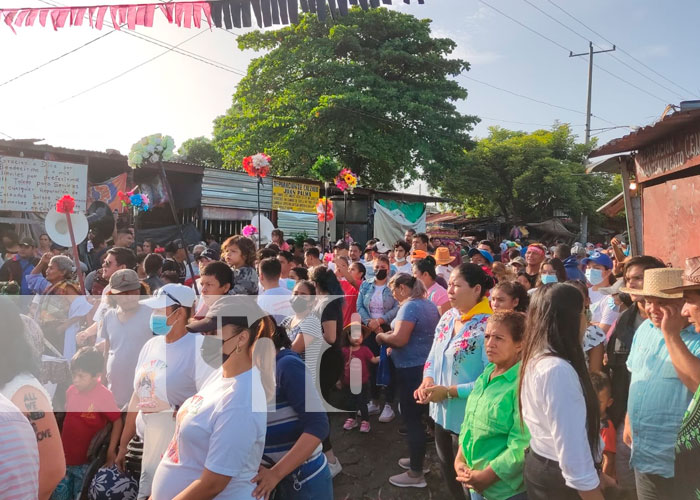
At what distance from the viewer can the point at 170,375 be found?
109 inches

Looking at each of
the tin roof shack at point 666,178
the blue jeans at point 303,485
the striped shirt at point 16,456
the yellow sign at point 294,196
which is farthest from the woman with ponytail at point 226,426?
the yellow sign at point 294,196

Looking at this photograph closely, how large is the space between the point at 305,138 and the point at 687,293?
1911 centimetres

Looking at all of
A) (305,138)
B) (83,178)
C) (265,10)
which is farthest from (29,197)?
(305,138)

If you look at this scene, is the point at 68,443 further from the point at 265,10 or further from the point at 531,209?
the point at 531,209

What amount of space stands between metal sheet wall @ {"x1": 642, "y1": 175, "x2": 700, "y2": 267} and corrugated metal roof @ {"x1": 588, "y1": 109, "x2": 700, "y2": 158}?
1.68ft

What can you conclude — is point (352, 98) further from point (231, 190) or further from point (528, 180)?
point (528, 180)

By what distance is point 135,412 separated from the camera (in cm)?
300

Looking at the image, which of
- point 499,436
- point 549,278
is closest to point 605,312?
point 549,278

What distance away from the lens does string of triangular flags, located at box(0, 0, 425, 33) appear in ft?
8.89

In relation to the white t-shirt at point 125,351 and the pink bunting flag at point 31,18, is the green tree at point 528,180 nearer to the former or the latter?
the pink bunting flag at point 31,18

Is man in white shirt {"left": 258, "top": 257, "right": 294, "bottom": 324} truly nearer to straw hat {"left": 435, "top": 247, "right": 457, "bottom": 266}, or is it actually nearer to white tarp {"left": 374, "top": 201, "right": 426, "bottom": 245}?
straw hat {"left": 435, "top": 247, "right": 457, "bottom": 266}

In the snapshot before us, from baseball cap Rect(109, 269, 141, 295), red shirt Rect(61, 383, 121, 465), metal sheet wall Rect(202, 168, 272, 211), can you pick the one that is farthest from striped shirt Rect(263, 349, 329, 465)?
metal sheet wall Rect(202, 168, 272, 211)

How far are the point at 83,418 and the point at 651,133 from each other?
576cm

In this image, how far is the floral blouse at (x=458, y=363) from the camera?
9.72 ft
